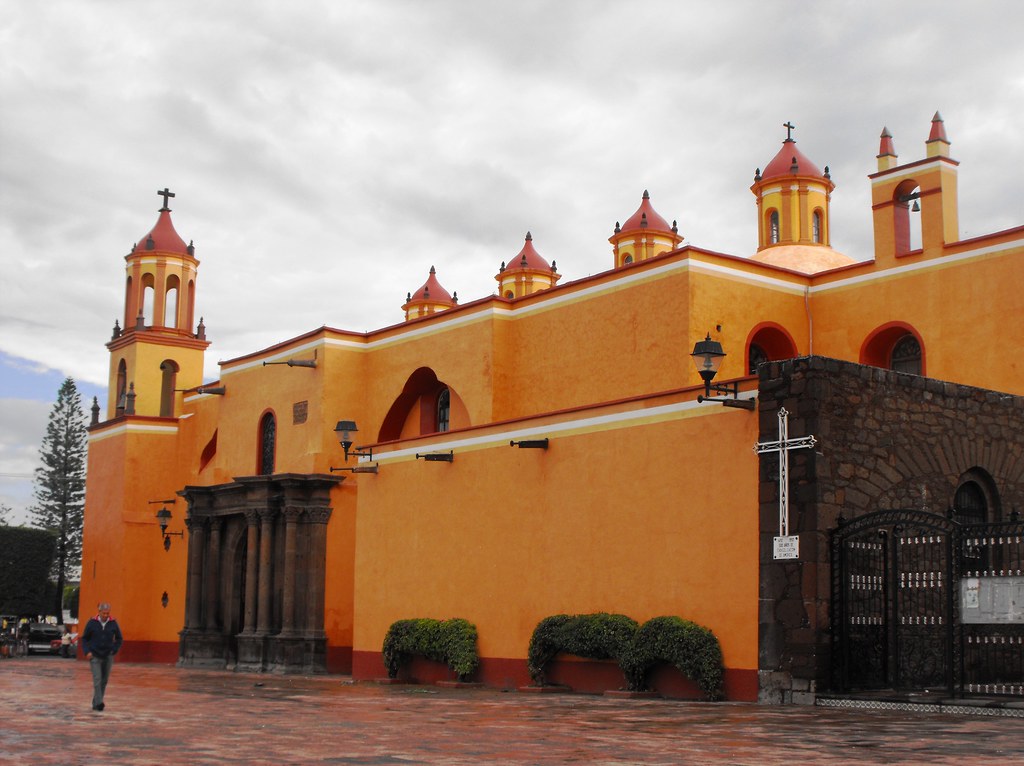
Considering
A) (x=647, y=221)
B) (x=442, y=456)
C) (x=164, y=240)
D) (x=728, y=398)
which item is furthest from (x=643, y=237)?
(x=728, y=398)

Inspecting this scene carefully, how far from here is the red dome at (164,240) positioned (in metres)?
36.4

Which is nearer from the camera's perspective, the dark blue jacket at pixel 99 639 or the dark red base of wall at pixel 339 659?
the dark blue jacket at pixel 99 639

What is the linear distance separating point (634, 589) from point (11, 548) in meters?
31.9

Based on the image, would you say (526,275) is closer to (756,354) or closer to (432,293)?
(432,293)

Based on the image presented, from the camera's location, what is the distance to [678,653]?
15.7 metres

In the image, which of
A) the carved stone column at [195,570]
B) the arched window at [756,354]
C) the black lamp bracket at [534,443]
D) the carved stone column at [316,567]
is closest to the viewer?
the black lamp bracket at [534,443]

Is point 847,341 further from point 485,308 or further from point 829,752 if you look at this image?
point 829,752

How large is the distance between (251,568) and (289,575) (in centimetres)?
156

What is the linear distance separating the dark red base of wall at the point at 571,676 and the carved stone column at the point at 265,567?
5.81 m

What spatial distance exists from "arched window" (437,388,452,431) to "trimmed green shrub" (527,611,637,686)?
339 inches

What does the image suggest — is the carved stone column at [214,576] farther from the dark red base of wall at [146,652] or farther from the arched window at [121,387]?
the arched window at [121,387]

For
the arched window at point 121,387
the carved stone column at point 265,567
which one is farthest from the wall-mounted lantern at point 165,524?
the carved stone column at point 265,567

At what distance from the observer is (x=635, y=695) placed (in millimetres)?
16203

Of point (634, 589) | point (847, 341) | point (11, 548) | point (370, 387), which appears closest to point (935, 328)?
point (847, 341)
